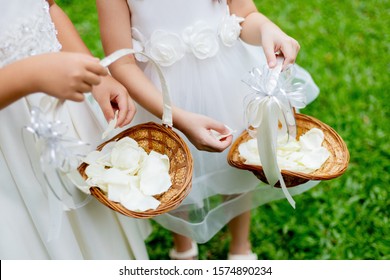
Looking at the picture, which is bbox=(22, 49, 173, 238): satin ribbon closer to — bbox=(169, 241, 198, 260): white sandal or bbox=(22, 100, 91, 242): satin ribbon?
bbox=(22, 100, 91, 242): satin ribbon

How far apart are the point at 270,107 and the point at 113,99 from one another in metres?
0.41

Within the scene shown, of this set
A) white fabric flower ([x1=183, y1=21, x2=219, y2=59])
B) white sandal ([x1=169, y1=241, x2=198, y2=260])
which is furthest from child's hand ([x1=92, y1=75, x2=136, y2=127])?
white sandal ([x1=169, y1=241, x2=198, y2=260])

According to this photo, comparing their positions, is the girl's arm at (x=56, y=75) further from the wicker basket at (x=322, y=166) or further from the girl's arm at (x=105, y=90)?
the wicker basket at (x=322, y=166)

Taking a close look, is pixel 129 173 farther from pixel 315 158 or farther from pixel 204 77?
pixel 315 158

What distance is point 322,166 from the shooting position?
135 cm

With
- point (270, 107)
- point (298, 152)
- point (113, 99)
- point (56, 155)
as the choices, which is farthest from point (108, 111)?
point (298, 152)

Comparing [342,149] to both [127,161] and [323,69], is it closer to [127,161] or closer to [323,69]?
[127,161]

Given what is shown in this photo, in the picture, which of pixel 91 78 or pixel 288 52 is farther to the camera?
pixel 288 52

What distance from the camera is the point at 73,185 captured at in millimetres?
1247

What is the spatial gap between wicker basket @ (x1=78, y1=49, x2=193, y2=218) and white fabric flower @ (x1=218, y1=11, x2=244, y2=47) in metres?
0.27

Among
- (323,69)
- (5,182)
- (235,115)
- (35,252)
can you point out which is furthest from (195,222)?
(323,69)

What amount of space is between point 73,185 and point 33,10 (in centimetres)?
43

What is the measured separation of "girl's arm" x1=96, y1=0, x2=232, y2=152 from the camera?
1284 millimetres

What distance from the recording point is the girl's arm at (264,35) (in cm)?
131
